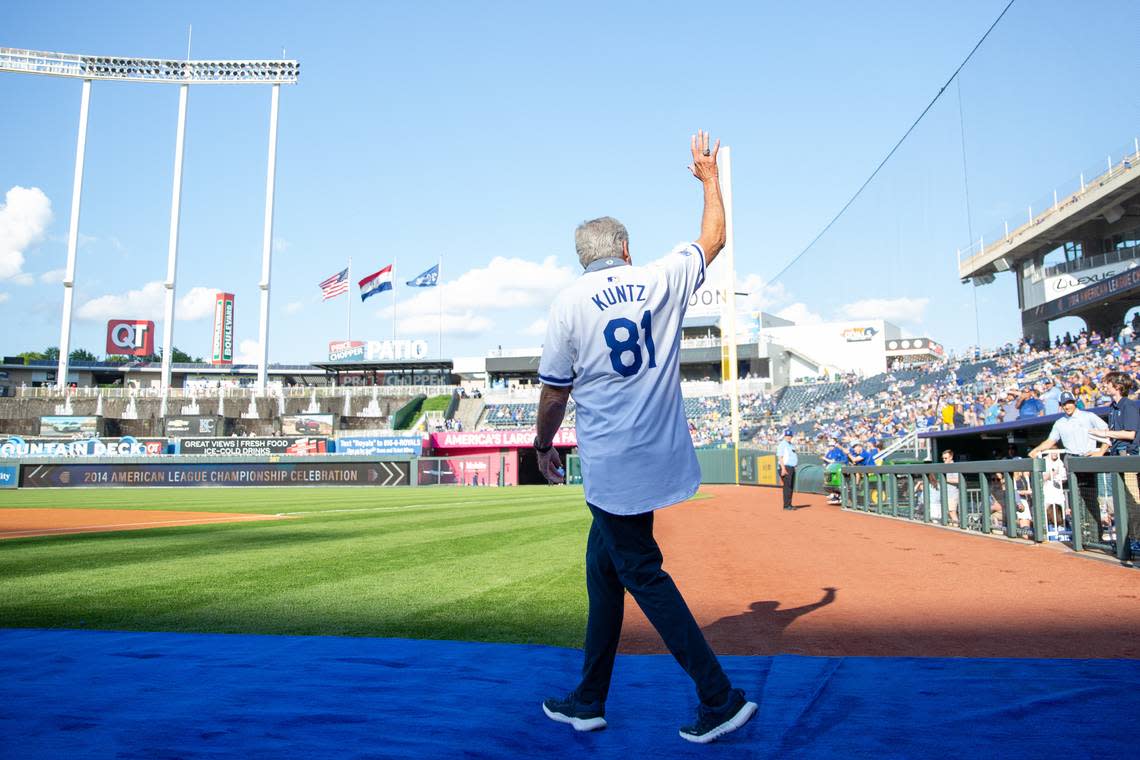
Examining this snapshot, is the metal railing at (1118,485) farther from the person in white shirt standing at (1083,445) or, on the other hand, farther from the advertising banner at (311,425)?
the advertising banner at (311,425)

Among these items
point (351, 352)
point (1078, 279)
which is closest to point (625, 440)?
point (1078, 279)

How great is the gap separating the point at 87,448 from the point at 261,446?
8400 mm

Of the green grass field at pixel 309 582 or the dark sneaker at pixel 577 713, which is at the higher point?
the dark sneaker at pixel 577 713

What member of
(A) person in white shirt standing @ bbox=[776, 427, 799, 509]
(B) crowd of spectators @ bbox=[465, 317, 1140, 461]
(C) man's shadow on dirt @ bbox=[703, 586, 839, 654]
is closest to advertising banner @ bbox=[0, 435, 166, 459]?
(B) crowd of spectators @ bbox=[465, 317, 1140, 461]

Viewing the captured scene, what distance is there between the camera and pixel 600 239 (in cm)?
298

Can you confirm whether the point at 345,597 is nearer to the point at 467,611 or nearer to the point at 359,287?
the point at 467,611

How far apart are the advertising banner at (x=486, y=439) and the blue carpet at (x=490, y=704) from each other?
37372 mm

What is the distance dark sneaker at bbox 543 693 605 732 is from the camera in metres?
2.56

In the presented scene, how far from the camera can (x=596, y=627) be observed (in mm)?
2764

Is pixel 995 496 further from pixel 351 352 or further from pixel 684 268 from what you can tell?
pixel 351 352

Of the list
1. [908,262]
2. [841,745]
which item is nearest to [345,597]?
[841,745]

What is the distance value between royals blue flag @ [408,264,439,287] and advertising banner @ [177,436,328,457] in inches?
728

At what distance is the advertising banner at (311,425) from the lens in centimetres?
4400

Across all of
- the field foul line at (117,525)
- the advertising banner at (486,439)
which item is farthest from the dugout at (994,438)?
the advertising banner at (486,439)
